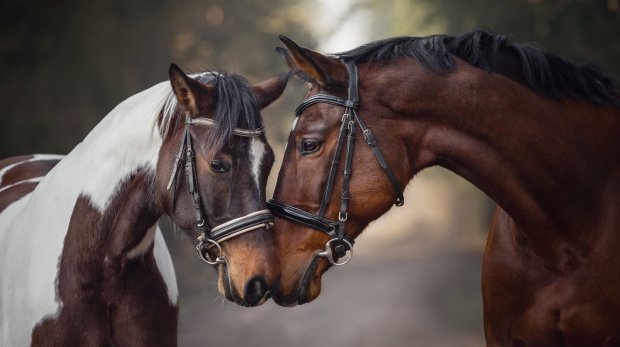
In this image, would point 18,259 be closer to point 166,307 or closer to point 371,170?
point 166,307

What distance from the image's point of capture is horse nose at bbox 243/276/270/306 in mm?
2373

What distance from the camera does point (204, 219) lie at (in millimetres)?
2469

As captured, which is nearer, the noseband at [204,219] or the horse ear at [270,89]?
the noseband at [204,219]

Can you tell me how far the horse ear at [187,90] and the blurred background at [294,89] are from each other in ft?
12.7

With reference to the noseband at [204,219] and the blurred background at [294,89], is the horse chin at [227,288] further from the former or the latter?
the blurred background at [294,89]

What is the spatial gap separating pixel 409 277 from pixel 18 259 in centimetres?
529

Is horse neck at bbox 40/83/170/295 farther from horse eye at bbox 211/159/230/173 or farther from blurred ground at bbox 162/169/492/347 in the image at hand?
blurred ground at bbox 162/169/492/347

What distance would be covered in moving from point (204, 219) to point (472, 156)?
0.97 m

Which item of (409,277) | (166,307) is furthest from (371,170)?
(409,277)

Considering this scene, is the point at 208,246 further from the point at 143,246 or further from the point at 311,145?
the point at 311,145

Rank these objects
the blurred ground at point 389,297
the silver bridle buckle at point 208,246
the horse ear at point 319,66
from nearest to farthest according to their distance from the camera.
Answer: the horse ear at point 319,66
the silver bridle buckle at point 208,246
the blurred ground at point 389,297

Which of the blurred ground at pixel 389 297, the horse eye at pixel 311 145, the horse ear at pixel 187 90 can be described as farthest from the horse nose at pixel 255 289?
the blurred ground at pixel 389 297

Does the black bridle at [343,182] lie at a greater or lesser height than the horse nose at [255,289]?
greater

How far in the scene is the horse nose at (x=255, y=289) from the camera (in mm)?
2373
